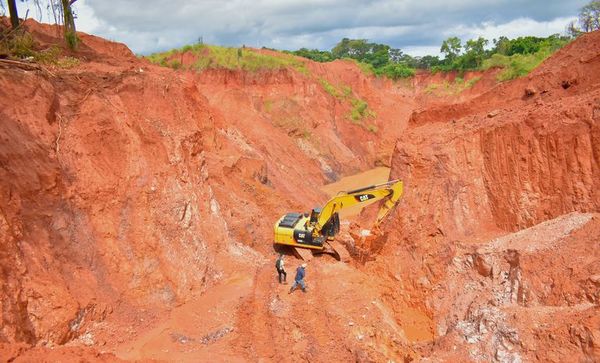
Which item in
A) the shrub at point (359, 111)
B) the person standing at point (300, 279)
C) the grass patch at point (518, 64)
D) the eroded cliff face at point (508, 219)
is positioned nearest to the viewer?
the eroded cliff face at point (508, 219)

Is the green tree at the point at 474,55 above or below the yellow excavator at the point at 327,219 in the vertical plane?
above

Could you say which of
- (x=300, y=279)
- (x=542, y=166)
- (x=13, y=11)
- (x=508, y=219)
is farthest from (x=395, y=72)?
(x=300, y=279)

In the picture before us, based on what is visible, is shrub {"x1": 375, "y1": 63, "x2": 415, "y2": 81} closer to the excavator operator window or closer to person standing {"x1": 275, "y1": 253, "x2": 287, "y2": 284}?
the excavator operator window

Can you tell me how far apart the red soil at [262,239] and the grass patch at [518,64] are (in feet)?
A: 62.6

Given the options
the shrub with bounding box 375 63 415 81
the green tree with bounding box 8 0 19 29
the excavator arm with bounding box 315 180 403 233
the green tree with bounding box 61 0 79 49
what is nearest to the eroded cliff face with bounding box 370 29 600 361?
the excavator arm with bounding box 315 180 403 233

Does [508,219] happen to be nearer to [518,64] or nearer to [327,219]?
[327,219]

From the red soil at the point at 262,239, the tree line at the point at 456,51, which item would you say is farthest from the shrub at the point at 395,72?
the red soil at the point at 262,239

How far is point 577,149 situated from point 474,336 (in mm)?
6717

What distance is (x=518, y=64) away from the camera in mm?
37562

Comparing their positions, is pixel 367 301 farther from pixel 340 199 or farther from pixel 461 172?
pixel 461 172

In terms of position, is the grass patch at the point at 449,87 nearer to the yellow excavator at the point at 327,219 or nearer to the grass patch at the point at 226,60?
the grass patch at the point at 226,60

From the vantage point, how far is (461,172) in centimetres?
1611

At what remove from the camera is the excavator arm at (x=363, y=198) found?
15867mm

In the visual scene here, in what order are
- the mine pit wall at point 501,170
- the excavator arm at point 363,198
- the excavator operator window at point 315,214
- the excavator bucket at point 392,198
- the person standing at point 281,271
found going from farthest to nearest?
1. the excavator operator window at point 315,214
2. the excavator bucket at point 392,198
3. the excavator arm at point 363,198
4. the person standing at point 281,271
5. the mine pit wall at point 501,170
